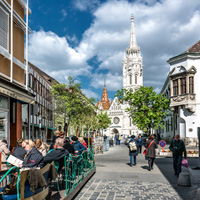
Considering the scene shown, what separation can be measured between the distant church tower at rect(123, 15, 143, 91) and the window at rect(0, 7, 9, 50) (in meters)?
102

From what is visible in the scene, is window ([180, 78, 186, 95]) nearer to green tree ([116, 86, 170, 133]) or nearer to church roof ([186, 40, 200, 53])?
church roof ([186, 40, 200, 53])

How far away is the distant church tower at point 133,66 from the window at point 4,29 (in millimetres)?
101959

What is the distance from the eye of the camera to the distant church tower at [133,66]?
114438 mm

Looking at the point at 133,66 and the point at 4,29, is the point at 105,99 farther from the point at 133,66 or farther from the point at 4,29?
the point at 4,29

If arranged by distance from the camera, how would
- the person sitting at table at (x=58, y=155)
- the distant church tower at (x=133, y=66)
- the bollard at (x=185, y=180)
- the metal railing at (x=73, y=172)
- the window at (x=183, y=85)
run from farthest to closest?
the distant church tower at (x=133, y=66), the window at (x=183, y=85), the bollard at (x=185, y=180), the metal railing at (x=73, y=172), the person sitting at table at (x=58, y=155)

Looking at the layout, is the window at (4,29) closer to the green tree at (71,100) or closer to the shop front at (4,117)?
the shop front at (4,117)

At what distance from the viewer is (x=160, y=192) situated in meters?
8.22

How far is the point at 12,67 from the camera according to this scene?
1348cm

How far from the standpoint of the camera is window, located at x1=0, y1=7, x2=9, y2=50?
12664 millimetres

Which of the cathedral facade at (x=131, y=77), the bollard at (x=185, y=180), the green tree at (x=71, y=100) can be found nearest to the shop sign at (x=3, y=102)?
the bollard at (x=185, y=180)

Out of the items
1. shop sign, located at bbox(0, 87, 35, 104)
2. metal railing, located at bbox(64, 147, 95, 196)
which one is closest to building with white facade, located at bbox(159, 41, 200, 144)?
shop sign, located at bbox(0, 87, 35, 104)

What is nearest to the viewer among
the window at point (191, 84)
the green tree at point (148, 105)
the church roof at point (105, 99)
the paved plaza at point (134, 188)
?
the paved plaza at point (134, 188)

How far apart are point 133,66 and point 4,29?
340 feet

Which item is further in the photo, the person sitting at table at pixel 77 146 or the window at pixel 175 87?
the window at pixel 175 87
